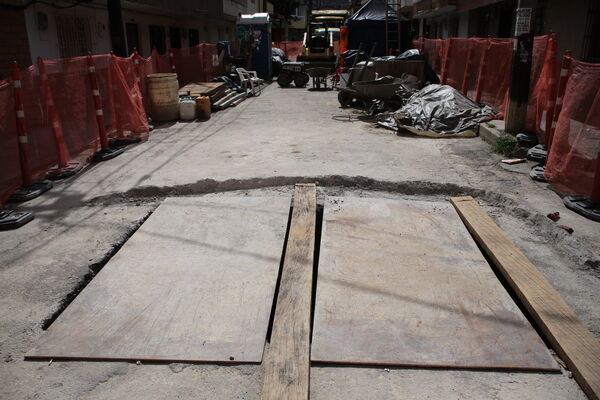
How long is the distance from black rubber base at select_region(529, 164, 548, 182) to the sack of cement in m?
2.82

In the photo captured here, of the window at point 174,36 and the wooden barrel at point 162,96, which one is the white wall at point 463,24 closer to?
the window at point 174,36

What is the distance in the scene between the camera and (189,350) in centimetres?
296

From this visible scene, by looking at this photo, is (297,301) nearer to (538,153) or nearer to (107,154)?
(538,153)

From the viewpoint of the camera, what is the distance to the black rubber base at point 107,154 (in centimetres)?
771

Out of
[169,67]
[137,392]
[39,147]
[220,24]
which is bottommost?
[137,392]

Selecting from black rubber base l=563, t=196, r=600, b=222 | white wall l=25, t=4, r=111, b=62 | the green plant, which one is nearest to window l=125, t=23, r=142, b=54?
white wall l=25, t=4, r=111, b=62

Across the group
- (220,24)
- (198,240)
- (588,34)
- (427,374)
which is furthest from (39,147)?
(220,24)

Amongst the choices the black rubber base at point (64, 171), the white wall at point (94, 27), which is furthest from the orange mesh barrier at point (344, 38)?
the black rubber base at point (64, 171)

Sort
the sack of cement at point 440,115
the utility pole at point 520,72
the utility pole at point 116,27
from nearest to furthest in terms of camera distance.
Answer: the utility pole at point 520,72, the sack of cement at point 440,115, the utility pole at point 116,27

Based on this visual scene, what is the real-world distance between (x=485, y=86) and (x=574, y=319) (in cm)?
869

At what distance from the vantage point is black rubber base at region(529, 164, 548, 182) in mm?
6273

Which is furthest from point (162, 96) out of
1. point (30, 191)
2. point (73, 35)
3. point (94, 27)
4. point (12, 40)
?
point (30, 191)

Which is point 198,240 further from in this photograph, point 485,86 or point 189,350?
point 485,86

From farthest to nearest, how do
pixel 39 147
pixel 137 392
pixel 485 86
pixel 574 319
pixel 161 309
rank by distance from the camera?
pixel 485 86 → pixel 39 147 → pixel 161 309 → pixel 574 319 → pixel 137 392
